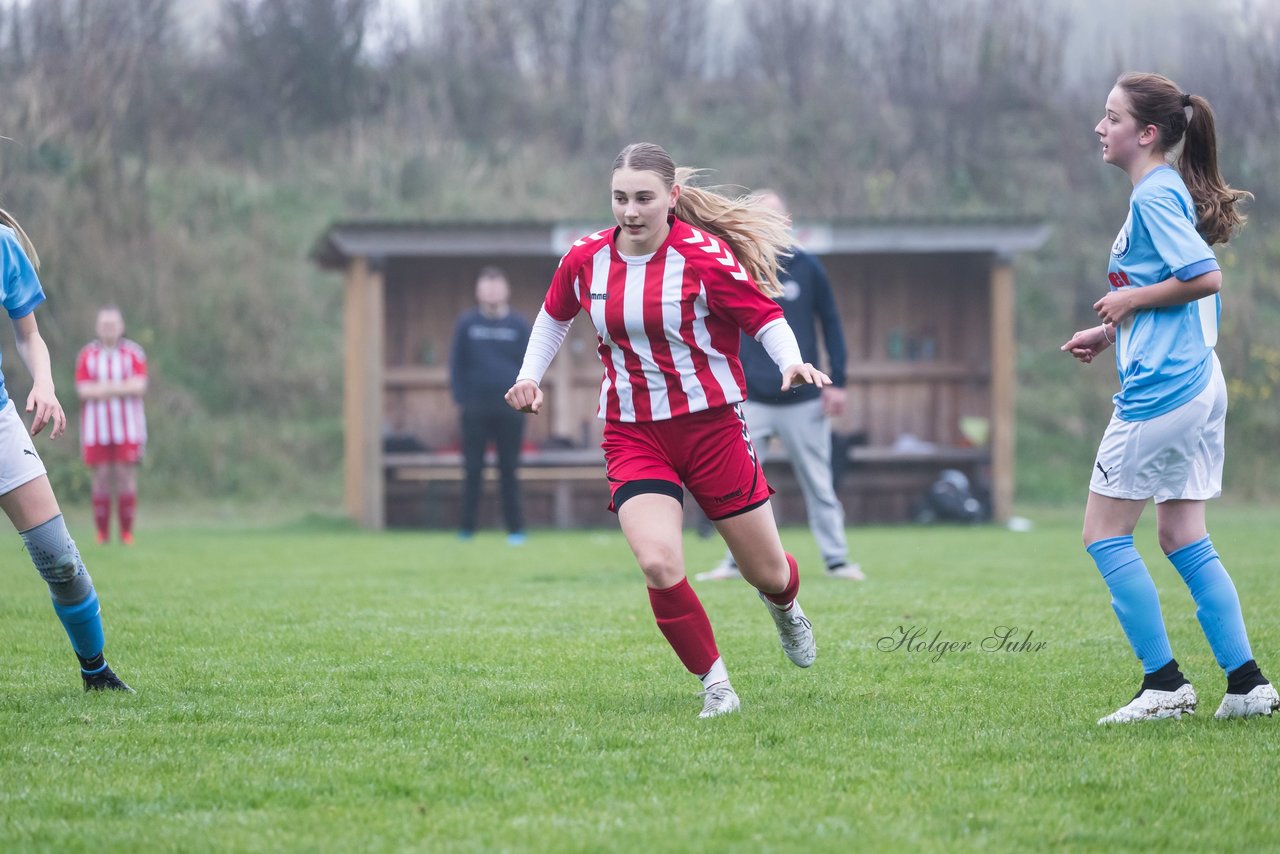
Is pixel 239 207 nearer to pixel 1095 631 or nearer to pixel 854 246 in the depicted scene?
pixel 854 246

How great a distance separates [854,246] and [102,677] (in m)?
12.1

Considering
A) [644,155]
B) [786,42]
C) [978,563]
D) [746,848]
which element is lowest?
[978,563]

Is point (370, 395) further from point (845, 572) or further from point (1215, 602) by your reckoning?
point (1215, 602)

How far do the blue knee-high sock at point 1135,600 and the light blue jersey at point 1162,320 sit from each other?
396 millimetres

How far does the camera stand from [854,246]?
15922 millimetres

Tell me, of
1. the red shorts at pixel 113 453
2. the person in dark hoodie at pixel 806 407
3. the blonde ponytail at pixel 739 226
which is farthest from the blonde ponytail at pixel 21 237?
the red shorts at pixel 113 453

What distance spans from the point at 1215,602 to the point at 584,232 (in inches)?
460

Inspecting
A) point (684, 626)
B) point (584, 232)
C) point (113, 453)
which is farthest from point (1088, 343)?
point (584, 232)

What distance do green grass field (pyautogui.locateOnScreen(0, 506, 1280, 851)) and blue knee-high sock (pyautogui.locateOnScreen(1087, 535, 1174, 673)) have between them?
220mm

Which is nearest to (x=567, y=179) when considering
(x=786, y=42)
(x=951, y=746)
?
(x=786, y=42)

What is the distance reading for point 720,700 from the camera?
4.47 meters

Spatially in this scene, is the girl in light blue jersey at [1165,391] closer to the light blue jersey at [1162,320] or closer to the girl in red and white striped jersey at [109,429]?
the light blue jersey at [1162,320]

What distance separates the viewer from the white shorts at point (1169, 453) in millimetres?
4207

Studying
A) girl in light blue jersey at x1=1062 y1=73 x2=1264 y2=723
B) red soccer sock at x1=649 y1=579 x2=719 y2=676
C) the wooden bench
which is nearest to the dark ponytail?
girl in light blue jersey at x1=1062 y1=73 x2=1264 y2=723
